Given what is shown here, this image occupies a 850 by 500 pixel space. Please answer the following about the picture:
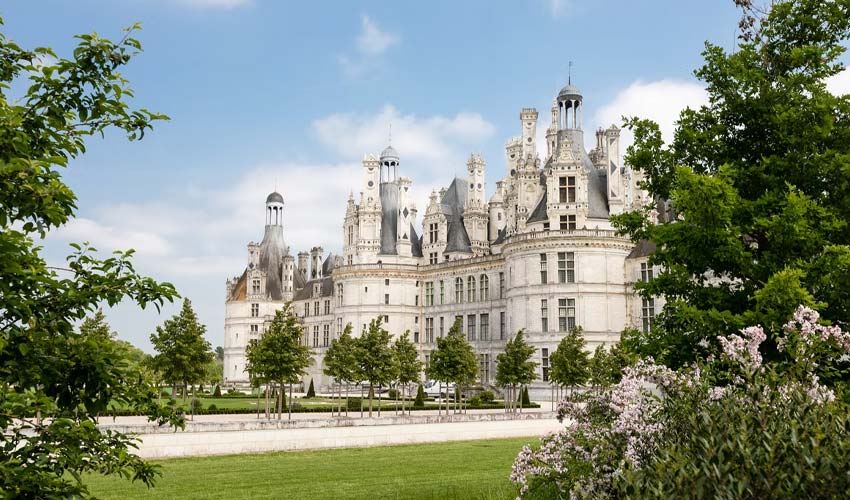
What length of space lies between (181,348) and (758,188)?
32.8 m

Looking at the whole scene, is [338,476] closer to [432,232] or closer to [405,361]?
[405,361]

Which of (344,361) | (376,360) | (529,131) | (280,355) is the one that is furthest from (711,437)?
(529,131)

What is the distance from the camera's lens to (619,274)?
55.9 m

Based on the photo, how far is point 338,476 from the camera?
18406 mm

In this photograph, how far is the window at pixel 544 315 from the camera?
5650 centimetres

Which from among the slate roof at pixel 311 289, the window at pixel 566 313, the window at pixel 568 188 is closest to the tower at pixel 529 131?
the window at pixel 568 188

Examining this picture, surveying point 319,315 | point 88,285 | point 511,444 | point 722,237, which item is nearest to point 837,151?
point 722,237

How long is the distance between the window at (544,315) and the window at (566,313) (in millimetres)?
931

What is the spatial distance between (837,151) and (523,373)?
34.1m

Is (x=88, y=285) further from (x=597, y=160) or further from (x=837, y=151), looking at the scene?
(x=597, y=160)

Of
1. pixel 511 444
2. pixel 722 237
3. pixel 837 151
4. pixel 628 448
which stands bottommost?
pixel 511 444

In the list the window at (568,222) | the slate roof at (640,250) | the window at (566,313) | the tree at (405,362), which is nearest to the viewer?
the tree at (405,362)

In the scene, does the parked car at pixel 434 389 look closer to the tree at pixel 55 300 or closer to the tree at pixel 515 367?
the tree at pixel 515 367

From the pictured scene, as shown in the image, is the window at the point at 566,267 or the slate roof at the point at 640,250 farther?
the window at the point at 566,267
